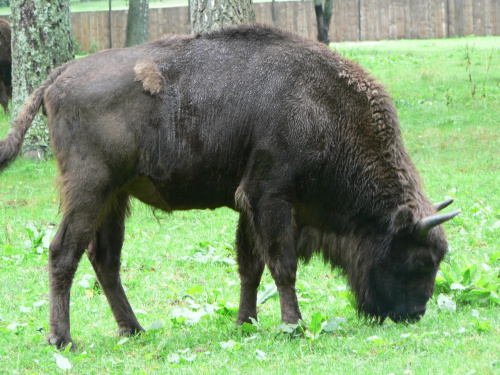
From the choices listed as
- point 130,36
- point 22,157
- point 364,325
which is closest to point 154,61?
point 364,325

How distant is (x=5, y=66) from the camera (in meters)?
16.8

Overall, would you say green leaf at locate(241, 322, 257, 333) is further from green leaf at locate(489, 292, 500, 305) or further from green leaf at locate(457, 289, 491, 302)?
green leaf at locate(489, 292, 500, 305)

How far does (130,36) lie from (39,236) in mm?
15765

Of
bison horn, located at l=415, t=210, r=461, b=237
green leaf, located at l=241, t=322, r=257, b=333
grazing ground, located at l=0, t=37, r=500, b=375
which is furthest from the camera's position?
green leaf, located at l=241, t=322, r=257, b=333

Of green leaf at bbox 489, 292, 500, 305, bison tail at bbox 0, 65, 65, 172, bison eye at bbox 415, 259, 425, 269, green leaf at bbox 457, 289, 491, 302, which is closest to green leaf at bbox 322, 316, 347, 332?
bison eye at bbox 415, 259, 425, 269

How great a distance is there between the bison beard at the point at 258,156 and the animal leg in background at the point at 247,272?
0.85 ft

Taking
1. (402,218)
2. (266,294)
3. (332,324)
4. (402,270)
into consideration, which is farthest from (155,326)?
(402,218)

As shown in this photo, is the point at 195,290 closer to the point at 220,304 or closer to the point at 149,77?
the point at 220,304

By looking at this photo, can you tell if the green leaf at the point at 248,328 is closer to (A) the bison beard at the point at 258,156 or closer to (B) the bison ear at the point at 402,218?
(A) the bison beard at the point at 258,156

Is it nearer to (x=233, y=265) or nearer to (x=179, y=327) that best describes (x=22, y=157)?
(x=233, y=265)

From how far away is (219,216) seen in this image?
368 inches

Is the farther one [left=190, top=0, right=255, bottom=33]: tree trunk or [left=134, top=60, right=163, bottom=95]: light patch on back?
[left=190, top=0, right=255, bottom=33]: tree trunk

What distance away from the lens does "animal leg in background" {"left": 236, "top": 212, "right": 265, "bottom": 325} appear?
6066 mm

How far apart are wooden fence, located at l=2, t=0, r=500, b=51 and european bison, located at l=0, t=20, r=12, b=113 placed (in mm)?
14770
